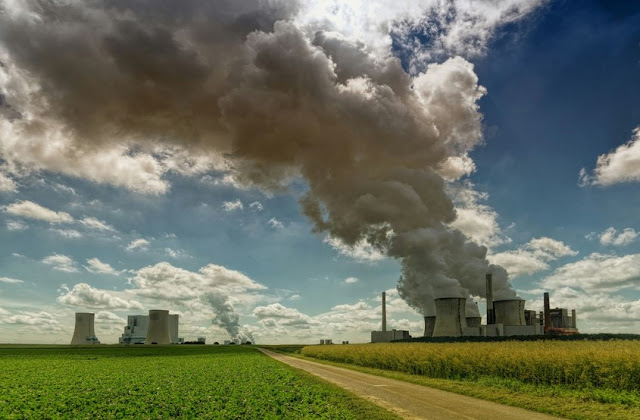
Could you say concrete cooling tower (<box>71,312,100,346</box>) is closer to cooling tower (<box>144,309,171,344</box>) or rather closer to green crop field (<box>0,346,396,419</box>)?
cooling tower (<box>144,309,171,344</box>)

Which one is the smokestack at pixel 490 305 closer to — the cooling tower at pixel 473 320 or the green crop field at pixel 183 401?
the cooling tower at pixel 473 320

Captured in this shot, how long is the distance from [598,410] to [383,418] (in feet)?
29.4

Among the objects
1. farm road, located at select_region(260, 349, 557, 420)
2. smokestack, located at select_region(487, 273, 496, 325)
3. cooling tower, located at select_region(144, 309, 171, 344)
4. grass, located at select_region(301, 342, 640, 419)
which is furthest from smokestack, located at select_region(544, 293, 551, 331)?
cooling tower, located at select_region(144, 309, 171, 344)

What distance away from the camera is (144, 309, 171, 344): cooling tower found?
17338 cm

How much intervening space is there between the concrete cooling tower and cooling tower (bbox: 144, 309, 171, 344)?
19788 mm

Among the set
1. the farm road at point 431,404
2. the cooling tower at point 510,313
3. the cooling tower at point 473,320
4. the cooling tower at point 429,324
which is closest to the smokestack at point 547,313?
the cooling tower at point 473,320

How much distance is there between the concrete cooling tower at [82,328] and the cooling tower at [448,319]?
134469mm

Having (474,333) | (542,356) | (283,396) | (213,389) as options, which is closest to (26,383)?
(213,389)

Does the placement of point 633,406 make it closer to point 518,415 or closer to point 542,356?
point 518,415

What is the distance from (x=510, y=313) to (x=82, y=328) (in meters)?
143

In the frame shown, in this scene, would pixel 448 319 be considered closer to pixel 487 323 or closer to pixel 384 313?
pixel 487 323

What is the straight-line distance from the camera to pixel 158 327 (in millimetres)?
177250

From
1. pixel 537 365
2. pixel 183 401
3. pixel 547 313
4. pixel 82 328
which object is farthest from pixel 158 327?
pixel 183 401

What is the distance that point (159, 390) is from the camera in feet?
79.6
